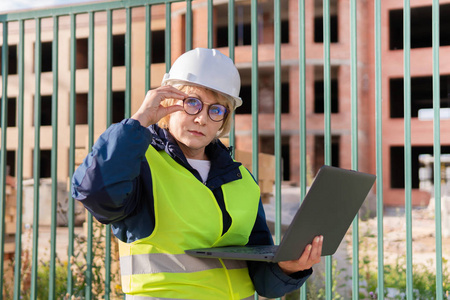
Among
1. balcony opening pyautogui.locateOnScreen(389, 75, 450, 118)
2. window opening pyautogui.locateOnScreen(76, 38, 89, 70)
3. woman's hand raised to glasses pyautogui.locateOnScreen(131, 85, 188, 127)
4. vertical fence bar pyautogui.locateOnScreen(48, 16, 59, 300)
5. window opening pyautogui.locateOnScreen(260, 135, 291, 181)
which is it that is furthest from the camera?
window opening pyautogui.locateOnScreen(76, 38, 89, 70)

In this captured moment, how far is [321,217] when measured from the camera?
5.03 feet

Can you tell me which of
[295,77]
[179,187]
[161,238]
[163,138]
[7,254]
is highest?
[295,77]

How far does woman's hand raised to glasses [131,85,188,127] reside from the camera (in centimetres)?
154

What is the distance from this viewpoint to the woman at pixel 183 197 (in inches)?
56.6

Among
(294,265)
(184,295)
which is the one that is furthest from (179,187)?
(294,265)

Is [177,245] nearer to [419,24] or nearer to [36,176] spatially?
[36,176]

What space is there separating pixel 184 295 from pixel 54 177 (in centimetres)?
224

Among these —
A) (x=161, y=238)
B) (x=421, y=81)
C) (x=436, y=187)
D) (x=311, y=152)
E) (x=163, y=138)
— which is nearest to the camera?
(x=161, y=238)

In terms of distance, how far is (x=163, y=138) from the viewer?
5.55 ft

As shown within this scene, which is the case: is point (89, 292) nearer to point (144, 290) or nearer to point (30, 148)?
point (144, 290)

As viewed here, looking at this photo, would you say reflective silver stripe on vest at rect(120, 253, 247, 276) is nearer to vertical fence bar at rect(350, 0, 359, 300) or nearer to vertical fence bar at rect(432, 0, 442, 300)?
vertical fence bar at rect(350, 0, 359, 300)

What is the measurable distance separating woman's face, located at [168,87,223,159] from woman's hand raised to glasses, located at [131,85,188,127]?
5cm

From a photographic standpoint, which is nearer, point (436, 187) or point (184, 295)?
point (184, 295)

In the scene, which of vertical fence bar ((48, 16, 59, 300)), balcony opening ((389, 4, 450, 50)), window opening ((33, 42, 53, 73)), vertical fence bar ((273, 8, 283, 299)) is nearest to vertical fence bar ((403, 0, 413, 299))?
vertical fence bar ((273, 8, 283, 299))
